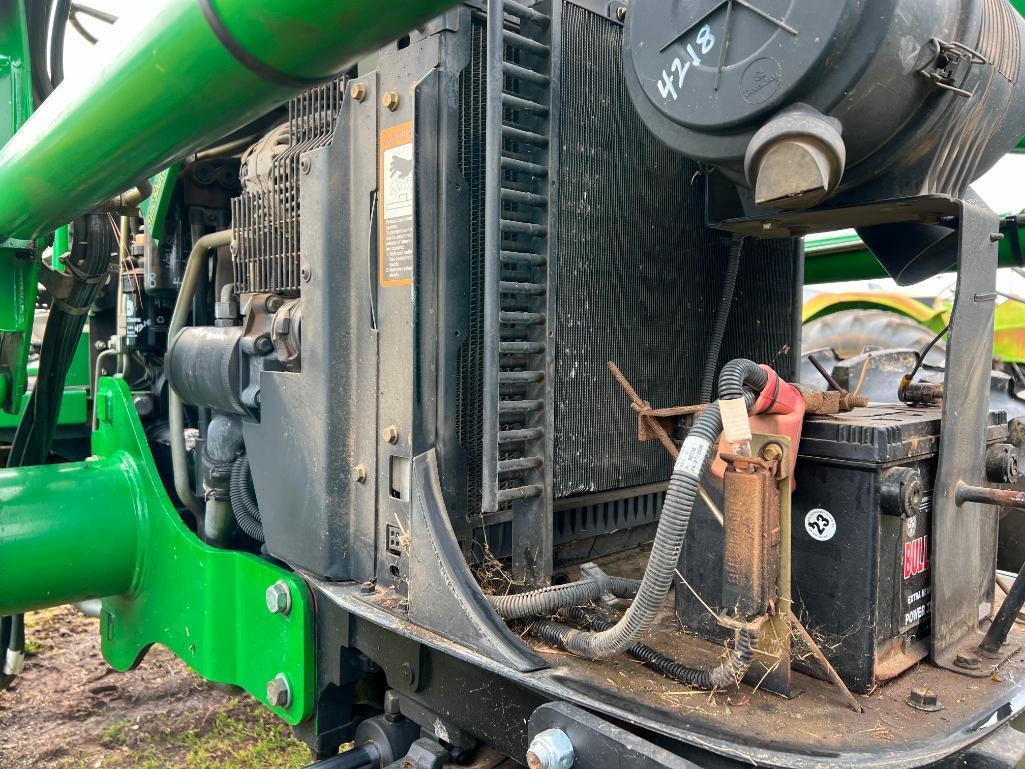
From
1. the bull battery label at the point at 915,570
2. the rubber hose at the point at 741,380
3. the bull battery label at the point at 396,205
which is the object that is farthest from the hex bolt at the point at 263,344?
the bull battery label at the point at 915,570

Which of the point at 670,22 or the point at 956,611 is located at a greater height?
the point at 670,22

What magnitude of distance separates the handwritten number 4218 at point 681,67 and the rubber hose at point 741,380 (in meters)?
0.52

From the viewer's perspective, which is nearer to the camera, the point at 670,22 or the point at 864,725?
the point at 864,725

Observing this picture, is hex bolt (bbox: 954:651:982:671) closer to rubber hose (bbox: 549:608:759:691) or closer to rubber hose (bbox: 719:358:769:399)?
rubber hose (bbox: 549:608:759:691)

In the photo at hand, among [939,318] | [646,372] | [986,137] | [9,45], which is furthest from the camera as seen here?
[939,318]

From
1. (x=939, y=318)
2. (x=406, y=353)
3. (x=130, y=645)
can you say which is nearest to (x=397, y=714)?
(x=406, y=353)

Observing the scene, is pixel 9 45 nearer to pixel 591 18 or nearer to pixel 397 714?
pixel 591 18

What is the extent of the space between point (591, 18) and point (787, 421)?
1.08m

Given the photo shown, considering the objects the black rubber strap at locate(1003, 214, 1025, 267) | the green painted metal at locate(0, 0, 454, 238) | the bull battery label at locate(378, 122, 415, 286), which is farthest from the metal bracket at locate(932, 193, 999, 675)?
the black rubber strap at locate(1003, 214, 1025, 267)

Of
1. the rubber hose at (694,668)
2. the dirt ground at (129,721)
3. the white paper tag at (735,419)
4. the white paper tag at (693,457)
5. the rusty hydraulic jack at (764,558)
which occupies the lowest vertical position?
the dirt ground at (129,721)

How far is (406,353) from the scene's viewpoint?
190 cm

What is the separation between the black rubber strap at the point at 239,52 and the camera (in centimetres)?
103

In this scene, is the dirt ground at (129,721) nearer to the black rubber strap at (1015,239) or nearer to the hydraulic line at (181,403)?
the hydraulic line at (181,403)

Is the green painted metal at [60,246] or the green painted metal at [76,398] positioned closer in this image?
the green painted metal at [60,246]
